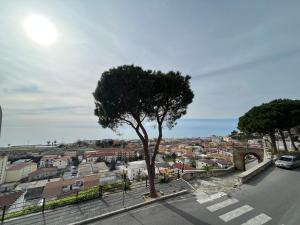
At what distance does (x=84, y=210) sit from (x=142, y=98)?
249 inches

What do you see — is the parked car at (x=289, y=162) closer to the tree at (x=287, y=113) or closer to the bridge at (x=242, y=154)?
the bridge at (x=242, y=154)

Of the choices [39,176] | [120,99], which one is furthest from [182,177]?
[39,176]

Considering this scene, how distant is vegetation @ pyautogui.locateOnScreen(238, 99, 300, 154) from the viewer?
19.8 metres

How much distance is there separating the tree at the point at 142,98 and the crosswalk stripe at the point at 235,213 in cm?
400

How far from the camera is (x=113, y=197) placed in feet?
33.2

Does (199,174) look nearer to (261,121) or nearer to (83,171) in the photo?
(261,121)

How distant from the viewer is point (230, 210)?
756 centimetres

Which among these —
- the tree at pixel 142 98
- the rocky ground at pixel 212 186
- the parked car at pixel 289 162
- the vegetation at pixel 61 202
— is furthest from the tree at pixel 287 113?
the vegetation at pixel 61 202

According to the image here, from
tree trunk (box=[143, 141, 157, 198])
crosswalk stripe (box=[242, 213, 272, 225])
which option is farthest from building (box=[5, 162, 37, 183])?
crosswalk stripe (box=[242, 213, 272, 225])

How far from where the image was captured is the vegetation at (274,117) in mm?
19844

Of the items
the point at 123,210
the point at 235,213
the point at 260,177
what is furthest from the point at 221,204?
the point at 260,177

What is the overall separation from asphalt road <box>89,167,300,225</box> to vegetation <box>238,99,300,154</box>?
10991 millimetres

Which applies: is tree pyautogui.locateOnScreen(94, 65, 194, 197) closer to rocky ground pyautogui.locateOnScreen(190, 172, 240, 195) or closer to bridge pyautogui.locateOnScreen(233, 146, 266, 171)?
rocky ground pyautogui.locateOnScreen(190, 172, 240, 195)

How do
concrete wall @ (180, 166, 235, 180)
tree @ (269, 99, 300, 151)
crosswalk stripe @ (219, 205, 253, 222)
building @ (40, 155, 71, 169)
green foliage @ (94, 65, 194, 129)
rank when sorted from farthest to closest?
building @ (40, 155, 71, 169), tree @ (269, 99, 300, 151), concrete wall @ (180, 166, 235, 180), green foliage @ (94, 65, 194, 129), crosswalk stripe @ (219, 205, 253, 222)
